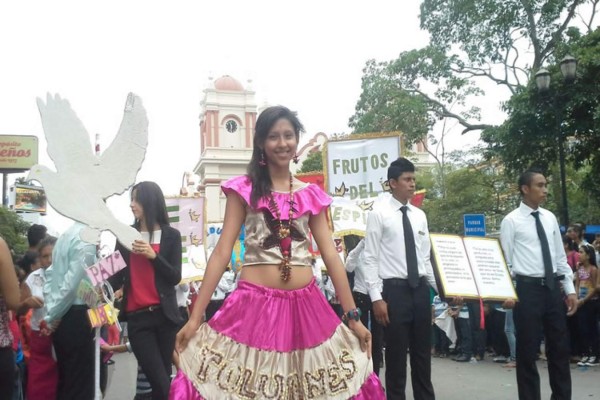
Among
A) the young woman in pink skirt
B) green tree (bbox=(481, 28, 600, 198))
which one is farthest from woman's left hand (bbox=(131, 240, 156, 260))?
green tree (bbox=(481, 28, 600, 198))

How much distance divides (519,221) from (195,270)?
23.0 feet

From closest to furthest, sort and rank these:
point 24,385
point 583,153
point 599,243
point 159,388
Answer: point 159,388
point 24,385
point 599,243
point 583,153

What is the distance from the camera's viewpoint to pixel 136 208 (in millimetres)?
4777

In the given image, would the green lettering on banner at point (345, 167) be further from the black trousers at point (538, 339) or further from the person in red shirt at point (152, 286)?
the person in red shirt at point (152, 286)

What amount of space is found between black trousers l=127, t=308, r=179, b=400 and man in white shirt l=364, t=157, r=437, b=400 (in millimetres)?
1533

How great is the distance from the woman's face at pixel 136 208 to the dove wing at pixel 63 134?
0.58m

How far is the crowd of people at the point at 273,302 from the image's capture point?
309 centimetres

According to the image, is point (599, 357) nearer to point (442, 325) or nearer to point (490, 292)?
point (442, 325)

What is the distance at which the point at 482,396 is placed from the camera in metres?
6.52

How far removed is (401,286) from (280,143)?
1.96 metres

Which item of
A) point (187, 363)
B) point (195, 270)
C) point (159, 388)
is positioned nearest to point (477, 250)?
point (159, 388)

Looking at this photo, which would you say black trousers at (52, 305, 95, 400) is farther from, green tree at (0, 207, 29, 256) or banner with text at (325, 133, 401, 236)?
green tree at (0, 207, 29, 256)

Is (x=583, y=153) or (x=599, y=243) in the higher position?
(x=583, y=153)

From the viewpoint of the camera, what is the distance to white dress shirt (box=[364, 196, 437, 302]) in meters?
4.86
